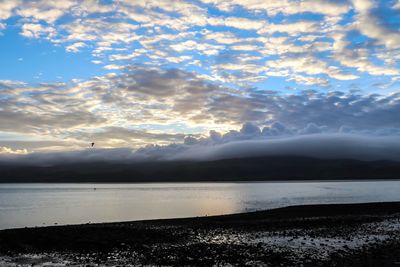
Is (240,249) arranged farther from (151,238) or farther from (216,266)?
(151,238)

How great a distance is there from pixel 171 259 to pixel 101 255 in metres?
5.65

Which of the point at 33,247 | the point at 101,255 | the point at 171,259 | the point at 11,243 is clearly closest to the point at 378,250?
the point at 171,259

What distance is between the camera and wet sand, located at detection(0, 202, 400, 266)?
27203 millimetres

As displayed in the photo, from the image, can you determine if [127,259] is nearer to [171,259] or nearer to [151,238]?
[171,259]

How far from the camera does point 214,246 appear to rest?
32.8 metres

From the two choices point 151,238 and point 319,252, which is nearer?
point 319,252

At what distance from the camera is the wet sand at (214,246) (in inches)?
1071

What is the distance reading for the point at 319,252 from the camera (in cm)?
2981

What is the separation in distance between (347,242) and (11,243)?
92.3 ft

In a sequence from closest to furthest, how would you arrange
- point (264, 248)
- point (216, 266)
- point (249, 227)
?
1. point (216, 266)
2. point (264, 248)
3. point (249, 227)

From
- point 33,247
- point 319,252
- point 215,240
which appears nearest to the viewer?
point 319,252

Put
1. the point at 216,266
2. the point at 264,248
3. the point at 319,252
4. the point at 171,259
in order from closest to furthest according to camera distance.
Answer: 1. the point at 216,266
2. the point at 171,259
3. the point at 319,252
4. the point at 264,248

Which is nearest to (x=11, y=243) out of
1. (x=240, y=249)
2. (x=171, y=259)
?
(x=171, y=259)

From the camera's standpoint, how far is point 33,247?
34188 millimetres
